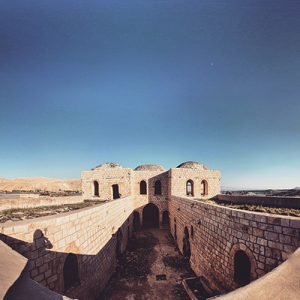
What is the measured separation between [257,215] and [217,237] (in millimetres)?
2318

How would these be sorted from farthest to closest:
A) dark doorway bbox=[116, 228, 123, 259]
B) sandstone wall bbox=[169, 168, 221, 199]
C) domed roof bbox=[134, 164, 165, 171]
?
domed roof bbox=[134, 164, 165, 171] → sandstone wall bbox=[169, 168, 221, 199] → dark doorway bbox=[116, 228, 123, 259]

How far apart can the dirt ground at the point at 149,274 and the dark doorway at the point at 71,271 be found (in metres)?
2.53

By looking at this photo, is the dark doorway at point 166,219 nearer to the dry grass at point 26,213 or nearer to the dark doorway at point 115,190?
the dark doorway at point 115,190

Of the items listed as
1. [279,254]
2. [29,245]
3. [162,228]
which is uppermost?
[29,245]

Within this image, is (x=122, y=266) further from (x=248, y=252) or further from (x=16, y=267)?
(x=16, y=267)

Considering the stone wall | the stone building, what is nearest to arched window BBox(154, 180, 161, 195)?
the stone building

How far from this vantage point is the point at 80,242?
5609mm

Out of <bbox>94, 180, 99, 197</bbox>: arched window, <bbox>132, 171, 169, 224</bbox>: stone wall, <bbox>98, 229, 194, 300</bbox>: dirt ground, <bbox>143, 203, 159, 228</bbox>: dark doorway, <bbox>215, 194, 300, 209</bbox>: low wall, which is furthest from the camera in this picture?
<bbox>143, 203, 159, 228</bbox>: dark doorway

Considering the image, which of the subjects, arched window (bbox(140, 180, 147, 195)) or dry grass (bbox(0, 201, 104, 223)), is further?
arched window (bbox(140, 180, 147, 195))

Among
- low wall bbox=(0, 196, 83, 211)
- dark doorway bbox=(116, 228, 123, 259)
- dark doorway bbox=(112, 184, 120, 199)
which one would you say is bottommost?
dark doorway bbox=(116, 228, 123, 259)

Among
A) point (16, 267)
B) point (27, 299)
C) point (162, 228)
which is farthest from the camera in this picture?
point (162, 228)

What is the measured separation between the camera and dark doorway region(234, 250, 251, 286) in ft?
16.9

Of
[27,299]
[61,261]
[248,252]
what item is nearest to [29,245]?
[61,261]

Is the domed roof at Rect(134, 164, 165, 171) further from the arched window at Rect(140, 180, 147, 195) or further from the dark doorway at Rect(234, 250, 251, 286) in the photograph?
the dark doorway at Rect(234, 250, 251, 286)
